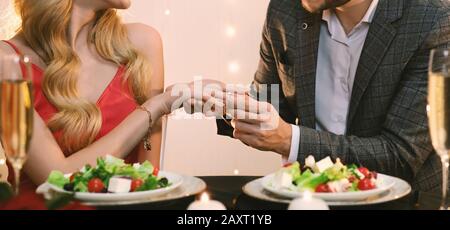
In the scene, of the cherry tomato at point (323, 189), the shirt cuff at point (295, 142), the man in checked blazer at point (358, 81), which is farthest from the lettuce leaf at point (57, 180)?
the shirt cuff at point (295, 142)

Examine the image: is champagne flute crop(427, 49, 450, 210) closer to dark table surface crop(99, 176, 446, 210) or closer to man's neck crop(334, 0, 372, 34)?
dark table surface crop(99, 176, 446, 210)

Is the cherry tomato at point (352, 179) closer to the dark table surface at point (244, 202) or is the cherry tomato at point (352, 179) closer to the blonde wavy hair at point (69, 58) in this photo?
the dark table surface at point (244, 202)

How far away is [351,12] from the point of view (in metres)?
2.41

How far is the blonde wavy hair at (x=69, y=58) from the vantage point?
2.19 m

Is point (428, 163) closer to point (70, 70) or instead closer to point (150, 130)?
point (150, 130)

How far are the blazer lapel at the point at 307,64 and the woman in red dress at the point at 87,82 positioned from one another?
50 centimetres

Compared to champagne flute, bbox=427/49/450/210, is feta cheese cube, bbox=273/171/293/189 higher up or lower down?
lower down

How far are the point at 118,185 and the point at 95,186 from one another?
48mm

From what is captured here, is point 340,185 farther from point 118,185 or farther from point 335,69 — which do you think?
point 335,69

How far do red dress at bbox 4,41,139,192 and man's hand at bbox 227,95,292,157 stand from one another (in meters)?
0.40

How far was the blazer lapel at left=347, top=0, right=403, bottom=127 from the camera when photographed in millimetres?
2273

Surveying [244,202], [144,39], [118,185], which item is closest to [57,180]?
[118,185]

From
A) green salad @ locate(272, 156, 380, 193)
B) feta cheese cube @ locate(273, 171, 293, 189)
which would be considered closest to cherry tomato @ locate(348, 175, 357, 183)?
green salad @ locate(272, 156, 380, 193)
